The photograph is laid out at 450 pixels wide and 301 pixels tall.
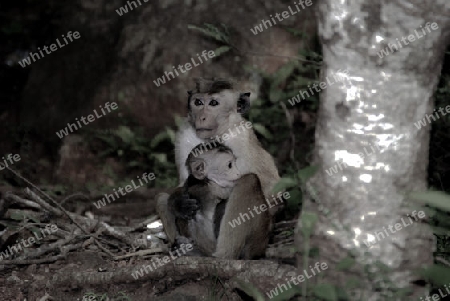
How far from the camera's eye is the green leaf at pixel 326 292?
4230mm

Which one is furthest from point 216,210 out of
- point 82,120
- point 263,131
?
point 82,120

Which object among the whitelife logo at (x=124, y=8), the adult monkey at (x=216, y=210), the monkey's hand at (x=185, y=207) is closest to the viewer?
the adult monkey at (x=216, y=210)

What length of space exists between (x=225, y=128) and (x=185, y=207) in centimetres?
87

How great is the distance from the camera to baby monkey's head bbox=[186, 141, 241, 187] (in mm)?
6492

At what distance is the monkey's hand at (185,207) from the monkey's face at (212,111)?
0.62 meters

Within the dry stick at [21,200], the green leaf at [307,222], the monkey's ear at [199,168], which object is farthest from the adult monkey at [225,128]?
the green leaf at [307,222]

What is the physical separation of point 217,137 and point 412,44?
9.10 ft

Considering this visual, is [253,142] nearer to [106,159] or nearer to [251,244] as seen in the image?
[251,244]

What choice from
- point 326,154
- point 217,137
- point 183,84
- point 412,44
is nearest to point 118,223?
point 217,137

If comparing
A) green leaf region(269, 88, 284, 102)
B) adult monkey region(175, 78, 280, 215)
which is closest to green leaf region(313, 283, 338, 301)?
adult monkey region(175, 78, 280, 215)

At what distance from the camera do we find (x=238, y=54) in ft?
34.7

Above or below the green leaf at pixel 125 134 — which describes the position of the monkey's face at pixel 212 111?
below

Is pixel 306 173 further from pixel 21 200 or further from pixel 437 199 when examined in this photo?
pixel 21 200

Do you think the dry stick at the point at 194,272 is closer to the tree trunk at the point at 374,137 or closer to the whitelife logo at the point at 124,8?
the tree trunk at the point at 374,137
